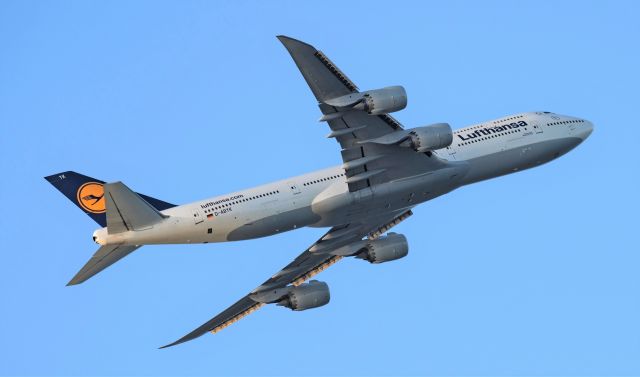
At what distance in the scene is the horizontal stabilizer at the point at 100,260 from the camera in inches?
2478

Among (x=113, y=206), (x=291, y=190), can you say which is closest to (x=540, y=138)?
(x=291, y=190)

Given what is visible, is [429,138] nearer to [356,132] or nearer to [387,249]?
[356,132]

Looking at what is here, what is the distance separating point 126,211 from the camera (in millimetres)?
60906

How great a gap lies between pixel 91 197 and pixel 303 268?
1627 centimetres

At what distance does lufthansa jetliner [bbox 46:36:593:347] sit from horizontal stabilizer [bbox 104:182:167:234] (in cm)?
6

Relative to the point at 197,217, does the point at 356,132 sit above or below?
above

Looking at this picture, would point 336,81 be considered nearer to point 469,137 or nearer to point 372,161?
point 372,161

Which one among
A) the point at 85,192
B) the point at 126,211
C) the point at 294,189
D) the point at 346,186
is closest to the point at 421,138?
the point at 346,186

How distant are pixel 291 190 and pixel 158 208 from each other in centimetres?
758

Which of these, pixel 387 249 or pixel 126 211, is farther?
pixel 387 249

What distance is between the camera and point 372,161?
64.6 m

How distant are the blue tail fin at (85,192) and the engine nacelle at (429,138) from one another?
15.5 m

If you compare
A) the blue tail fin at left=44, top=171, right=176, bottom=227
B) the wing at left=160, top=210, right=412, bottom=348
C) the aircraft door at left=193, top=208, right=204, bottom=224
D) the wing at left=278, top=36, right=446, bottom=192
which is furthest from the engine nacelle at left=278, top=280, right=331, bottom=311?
the blue tail fin at left=44, top=171, right=176, bottom=227

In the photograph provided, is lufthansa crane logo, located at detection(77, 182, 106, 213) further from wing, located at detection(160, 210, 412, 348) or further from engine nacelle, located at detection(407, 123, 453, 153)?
engine nacelle, located at detection(407, 123, 453, 153)
